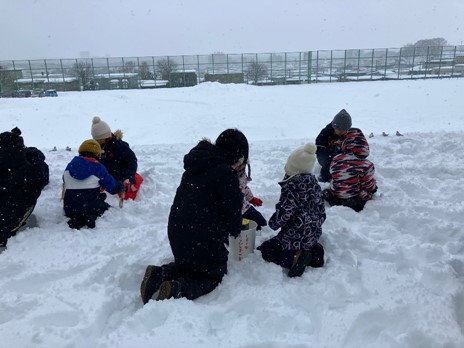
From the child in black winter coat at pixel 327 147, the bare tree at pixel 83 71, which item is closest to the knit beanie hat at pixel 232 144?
the child in black winter coat at pixel 327 147

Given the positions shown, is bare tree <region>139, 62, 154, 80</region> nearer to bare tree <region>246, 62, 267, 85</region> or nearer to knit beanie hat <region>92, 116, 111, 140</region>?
bare tree <region>246, 62, 267, 85</region>

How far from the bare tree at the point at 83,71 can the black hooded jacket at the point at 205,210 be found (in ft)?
89.8

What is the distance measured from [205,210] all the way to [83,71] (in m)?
27.6

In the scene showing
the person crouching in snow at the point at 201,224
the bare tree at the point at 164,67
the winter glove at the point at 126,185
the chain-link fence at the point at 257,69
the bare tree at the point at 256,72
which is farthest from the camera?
the bare tree at the point at 256,72

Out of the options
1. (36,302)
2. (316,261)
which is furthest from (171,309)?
(316,261)

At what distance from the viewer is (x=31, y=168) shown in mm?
4031

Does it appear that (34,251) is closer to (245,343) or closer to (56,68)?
(245,343)

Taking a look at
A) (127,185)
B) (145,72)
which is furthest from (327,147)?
(145,72)

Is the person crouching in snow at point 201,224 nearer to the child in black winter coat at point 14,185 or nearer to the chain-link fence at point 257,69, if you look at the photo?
the child in black winter coat at point 14,185

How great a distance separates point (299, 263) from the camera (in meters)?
3.26

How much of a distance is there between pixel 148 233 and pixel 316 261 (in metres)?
1.72

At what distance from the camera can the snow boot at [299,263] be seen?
3.26m

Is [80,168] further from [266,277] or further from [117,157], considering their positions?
[266,277]

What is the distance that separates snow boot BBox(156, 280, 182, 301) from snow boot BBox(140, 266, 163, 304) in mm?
93
